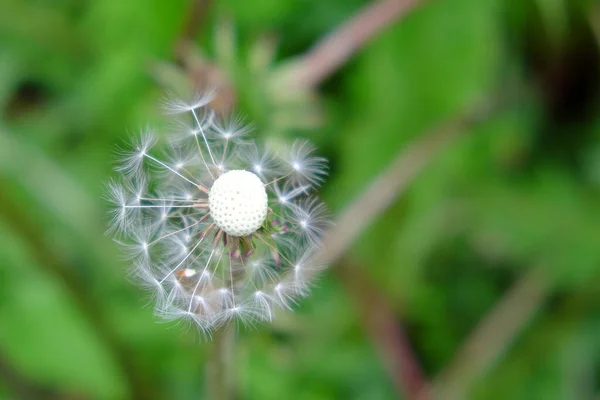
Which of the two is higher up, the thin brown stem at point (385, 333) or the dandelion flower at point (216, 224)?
the thin brown stem at point (385, 333)

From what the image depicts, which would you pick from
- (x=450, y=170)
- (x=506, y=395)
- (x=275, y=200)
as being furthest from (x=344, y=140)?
(x=275, y=200)

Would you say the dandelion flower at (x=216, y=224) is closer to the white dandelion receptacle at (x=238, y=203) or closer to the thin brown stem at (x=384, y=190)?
the white dandelion receptacle at (x=238, y=203)

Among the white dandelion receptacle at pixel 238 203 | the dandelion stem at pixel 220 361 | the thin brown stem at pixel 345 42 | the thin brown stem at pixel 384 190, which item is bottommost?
the dandelion stem at pixel 220 361

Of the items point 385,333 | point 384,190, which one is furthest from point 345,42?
point 385,333

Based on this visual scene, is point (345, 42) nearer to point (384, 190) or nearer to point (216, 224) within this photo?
point (384, 190)

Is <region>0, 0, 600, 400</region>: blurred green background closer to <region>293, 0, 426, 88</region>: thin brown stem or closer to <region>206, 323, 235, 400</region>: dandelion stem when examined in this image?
<region>293, 0, 426, 88</region>: thin brown stem

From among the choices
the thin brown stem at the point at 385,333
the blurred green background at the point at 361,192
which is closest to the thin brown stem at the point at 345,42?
the blurred green background at the point at 361,192
